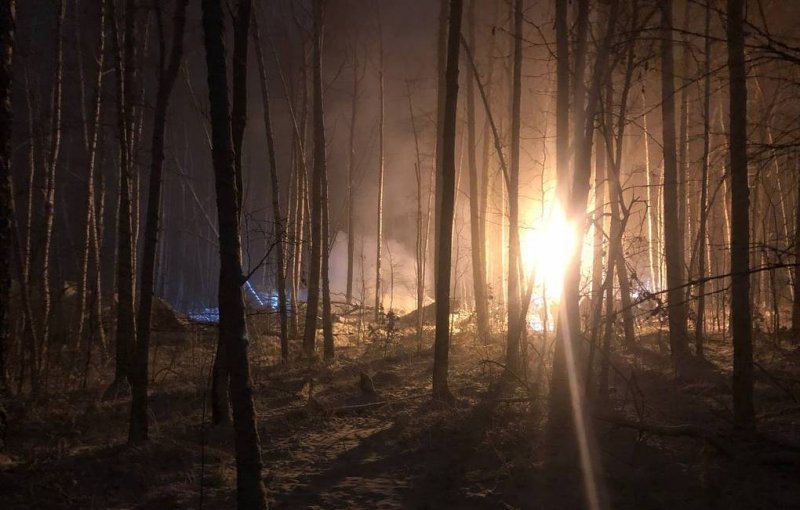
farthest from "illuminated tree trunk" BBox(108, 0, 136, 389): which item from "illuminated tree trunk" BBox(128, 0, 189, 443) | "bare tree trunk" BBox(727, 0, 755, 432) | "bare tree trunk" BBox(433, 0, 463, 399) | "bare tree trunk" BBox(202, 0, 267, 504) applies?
"bare tree trunk" BBox(727, 0, 755, 432)

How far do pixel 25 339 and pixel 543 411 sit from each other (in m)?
9.23

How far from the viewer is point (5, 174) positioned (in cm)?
553

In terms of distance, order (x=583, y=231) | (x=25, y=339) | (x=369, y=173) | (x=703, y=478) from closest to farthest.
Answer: (x=703, y=478)
(x=583, y=231)
(x=25, y=339)
(x=369, y=173)

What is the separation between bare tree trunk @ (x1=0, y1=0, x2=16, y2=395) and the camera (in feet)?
17.9

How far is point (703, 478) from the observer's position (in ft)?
17.7

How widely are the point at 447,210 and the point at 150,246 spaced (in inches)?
170

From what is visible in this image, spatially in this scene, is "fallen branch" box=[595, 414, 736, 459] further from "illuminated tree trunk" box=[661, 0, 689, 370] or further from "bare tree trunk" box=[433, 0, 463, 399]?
"illuminated tree trunk" box=[661, 0, 689, 370]

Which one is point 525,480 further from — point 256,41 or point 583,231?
point 256,41

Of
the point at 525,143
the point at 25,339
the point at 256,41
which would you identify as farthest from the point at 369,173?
the point at 25,339

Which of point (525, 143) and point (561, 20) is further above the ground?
point (525, 143)

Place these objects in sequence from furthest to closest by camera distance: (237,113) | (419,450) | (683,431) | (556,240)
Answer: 1. (556,240)
2. (237,113)
3. (419,450)
4. (683,431)

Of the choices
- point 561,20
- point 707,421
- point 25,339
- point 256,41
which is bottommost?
point 707,421

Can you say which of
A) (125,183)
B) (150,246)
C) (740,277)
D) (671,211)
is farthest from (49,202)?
(671,211)

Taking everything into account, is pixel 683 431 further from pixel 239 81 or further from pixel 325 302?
pixel 325 302
